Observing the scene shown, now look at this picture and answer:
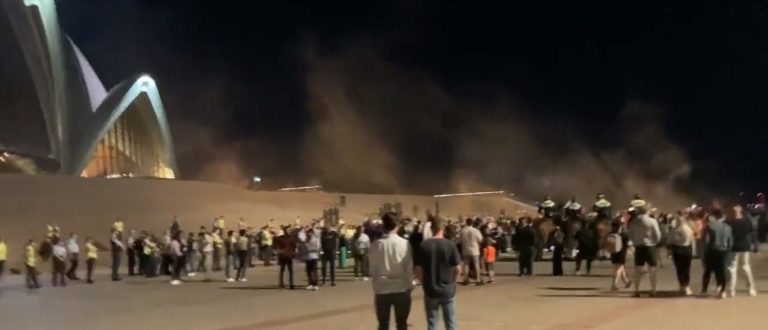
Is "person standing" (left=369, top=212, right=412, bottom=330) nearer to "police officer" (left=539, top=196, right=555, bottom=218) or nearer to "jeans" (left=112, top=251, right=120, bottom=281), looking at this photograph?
"jeans" (left=112, top=251, right=120, bottom=281)

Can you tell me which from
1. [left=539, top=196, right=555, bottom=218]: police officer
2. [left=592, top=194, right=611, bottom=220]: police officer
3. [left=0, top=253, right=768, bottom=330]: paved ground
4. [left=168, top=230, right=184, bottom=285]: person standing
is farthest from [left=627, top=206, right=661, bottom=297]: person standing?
[left=539, top=196, right=555, bottom=218]: police officer

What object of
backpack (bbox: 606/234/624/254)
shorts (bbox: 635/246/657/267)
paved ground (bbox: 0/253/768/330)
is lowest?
paved ground (bbox: 0/253/768/330)

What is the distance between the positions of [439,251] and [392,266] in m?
0.69

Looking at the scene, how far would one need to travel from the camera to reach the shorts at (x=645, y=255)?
1691 centimetres

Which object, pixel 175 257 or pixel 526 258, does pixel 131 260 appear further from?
pixel 526 258

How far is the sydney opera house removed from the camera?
189 ft

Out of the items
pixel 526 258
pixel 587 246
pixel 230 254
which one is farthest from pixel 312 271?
pixel 587 246

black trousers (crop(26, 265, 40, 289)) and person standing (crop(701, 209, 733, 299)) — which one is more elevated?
person standing (crop(701, 209, 733, 299))

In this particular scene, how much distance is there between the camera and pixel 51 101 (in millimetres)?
59125

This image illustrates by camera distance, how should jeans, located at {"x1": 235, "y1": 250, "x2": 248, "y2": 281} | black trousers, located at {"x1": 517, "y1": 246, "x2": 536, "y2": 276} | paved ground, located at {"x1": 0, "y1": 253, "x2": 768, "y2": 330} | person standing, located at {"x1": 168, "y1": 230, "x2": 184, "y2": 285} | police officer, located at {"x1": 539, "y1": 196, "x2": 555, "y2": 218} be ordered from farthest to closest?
police officer, located at {"x1": 539, "y1": 196, "x2": 555, "y2": 218}
person standing, located at {"x1": 168, "y1": 230, "x2": 184, "y2": 285}
jeans, located at {"x1": 235, "y1": 250, "x2": 248, "y2": 281}
black trousers, located at {"x1": 517, "y1": 246, "x2": 536, "y2": 276}
paved ground, located at {"x1": 0, "y1": 253, "x2": 768, "y2": 330}

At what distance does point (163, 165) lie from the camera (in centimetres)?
7444

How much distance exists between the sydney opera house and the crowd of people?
2943 cm

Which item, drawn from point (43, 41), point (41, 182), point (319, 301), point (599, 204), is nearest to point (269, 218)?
point (41, 182)

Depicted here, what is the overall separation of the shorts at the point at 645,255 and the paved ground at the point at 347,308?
0.72 metres
